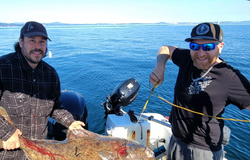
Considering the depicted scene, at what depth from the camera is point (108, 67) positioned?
1634 centimetres

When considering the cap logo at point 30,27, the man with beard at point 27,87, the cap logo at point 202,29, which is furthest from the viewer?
the cap logo at point 30,27

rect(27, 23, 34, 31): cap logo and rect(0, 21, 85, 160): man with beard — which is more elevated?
rect(27, 23, 34, 31): cap logo

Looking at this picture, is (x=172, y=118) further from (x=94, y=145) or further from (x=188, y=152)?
(x=94, y=145)

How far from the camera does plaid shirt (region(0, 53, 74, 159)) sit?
2.65 meters

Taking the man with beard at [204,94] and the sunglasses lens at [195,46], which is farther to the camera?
the sunglasses lens at [195,46]

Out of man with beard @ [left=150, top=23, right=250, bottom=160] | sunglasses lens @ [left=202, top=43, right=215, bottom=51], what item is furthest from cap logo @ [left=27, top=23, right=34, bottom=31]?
sunglasses lens @ [left=202, top=43, right=215, bottom=51]

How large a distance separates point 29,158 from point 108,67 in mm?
13914

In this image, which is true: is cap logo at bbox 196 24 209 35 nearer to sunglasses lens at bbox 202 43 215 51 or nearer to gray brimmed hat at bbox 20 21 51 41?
sunglasses lens at bbox 202 43 215 51

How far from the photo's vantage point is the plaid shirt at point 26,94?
265 centimetres

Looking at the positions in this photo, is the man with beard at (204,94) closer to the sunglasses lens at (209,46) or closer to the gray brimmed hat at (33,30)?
the sunglasses lens at (209,46)

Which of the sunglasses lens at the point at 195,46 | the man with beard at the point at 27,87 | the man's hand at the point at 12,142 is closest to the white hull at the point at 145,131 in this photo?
the man with beard at the point at 27,87

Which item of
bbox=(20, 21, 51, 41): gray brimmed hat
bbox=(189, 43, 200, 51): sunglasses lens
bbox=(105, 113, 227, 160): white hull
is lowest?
bbox=(105, 113, 227, 160): white hull

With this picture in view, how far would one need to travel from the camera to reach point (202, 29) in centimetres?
246

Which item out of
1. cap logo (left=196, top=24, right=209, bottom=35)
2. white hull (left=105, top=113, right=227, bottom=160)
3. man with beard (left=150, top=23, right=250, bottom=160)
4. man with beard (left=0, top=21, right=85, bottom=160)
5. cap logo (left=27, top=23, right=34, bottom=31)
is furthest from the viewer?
white hull (left=105, top=113, right=227, bottom=160)
